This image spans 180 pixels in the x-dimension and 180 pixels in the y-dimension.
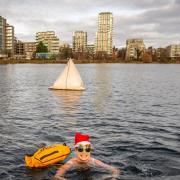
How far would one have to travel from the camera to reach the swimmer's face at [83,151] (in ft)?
42.8

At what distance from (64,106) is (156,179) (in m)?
20.4

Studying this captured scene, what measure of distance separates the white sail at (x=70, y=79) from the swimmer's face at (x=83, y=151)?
3142 cm

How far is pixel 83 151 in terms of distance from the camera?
1322 centimetres

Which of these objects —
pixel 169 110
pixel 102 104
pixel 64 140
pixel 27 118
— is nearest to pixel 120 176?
pixel 64 140

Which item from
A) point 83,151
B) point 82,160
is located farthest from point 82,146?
point 82,160

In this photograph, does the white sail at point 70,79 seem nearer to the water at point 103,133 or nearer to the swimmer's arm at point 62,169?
the water at point 103,133

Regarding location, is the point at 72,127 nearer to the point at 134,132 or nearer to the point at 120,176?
the point at 134,132

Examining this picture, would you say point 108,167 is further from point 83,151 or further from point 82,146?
point 82,146

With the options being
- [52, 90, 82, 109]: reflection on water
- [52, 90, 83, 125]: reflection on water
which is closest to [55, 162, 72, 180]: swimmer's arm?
[52, 90, 83, 125]: reflection on water

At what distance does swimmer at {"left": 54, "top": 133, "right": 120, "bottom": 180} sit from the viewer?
13078 millimetres

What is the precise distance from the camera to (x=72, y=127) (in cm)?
2352

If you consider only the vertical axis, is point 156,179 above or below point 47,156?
below

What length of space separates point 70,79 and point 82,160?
3295 centimetres

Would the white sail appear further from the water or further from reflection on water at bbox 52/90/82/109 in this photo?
the water
